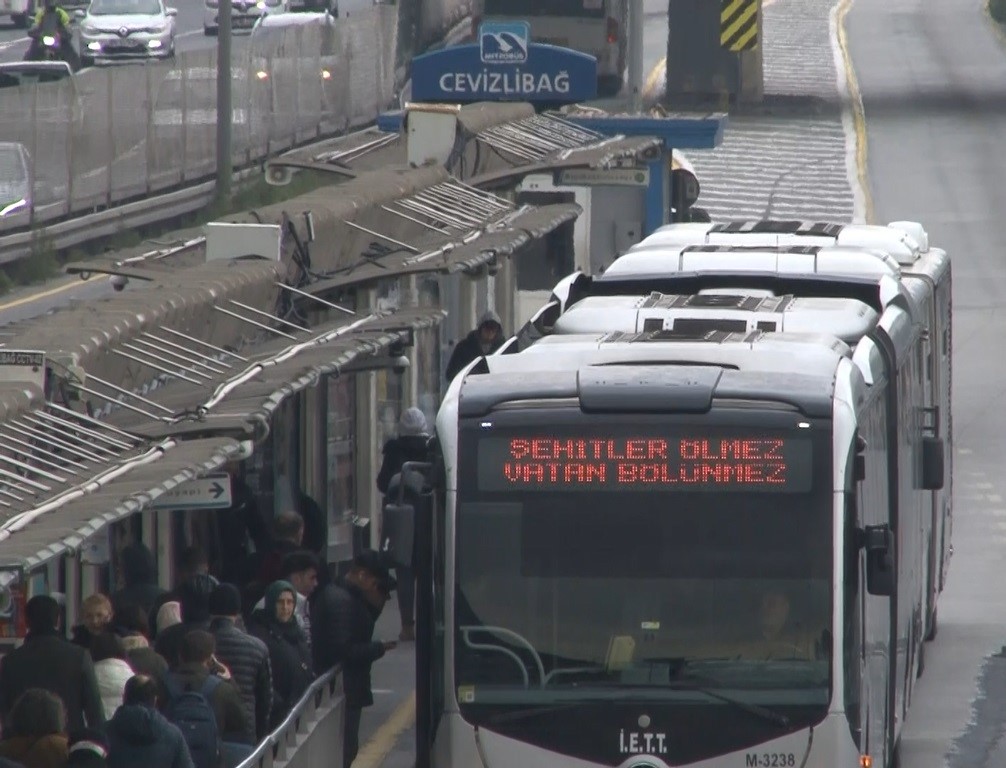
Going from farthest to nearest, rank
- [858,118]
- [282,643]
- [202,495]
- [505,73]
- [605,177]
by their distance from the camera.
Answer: [858,118] < [505,73] < [605,177] < [282,643] < [202,495]

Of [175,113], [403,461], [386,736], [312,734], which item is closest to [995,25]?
[175,113]

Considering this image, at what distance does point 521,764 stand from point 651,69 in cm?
5425

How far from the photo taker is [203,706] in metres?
9.52

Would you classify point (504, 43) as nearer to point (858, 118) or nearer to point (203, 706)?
point (203, 706)

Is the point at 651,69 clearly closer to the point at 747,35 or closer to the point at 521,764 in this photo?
the point at 747,35

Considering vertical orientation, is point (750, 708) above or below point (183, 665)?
below

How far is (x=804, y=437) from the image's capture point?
10.3 meters

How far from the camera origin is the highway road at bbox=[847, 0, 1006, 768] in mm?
15992

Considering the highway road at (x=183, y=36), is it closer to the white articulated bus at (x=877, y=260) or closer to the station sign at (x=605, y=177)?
the station sign at (x=605, y=177)

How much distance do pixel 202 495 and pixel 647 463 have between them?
86.8 inches

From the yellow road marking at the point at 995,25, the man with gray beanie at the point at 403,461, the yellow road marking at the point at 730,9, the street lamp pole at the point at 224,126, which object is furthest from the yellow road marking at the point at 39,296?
the yellow road marking at the point at 995,25

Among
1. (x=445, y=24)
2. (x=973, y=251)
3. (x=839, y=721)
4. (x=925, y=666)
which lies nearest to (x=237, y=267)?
(x=925, y=666)

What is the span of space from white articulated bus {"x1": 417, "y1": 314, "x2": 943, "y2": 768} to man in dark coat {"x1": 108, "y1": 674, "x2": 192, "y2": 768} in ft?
5.68

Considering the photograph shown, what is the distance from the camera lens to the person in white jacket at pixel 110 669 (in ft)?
33.2
